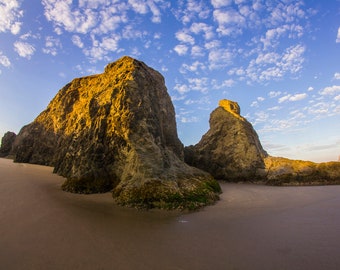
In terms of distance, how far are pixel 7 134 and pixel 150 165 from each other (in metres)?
31.2

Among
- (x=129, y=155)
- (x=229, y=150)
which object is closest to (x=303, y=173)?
(x=229, y=150)

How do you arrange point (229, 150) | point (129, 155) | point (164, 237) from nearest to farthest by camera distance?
point (164, 237) → point (129, 155) → point (229, 150)

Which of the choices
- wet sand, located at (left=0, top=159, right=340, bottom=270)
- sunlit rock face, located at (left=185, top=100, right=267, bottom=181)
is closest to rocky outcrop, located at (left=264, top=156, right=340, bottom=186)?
sunlit rock face, located at (left=185, top=100, right=267, bottom=181)

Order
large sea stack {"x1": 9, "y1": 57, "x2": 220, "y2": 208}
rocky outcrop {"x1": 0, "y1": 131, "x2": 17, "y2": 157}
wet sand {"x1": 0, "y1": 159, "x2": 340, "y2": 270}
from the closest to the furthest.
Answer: wet sand {"x1": 0, "y1": 159, "x2": 340, "y2": 270} → large sea stack {"x1": 9, "y1": 57, "x2": 220, "y2": 208} → rocky outcrop {"x1": 0, "y1": 131, "x2": 17, "y2": 157}

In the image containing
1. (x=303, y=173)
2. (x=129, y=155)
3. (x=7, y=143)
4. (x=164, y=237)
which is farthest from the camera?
(x=7, y=143)

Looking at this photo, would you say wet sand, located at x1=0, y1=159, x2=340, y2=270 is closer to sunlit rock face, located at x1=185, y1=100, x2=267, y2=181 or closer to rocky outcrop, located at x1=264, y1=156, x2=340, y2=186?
rocky outcrop, located at x1=264, y1=156, x2=340, y2=186

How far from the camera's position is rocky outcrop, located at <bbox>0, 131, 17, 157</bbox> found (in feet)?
93.8

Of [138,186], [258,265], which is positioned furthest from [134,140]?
[258,265]

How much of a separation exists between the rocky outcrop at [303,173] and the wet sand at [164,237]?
7.13 m

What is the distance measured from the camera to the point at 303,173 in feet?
40.5

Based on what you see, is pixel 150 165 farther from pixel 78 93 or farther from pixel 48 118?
pixel 48 118

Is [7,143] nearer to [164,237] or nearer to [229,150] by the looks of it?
[229,150]

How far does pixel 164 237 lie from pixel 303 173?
11.5 metres

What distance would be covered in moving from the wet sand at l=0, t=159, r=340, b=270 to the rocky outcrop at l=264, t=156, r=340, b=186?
281 inches
